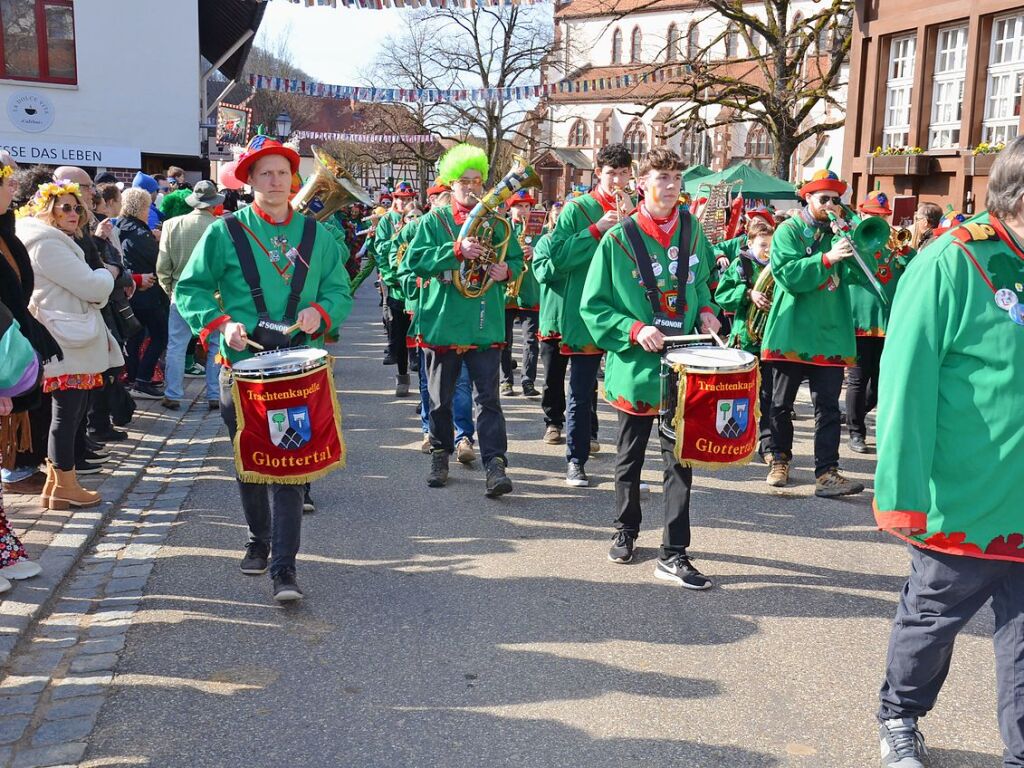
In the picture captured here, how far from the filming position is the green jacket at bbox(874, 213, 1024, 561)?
10.0 feet

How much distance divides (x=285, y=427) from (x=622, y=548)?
200 centimetres

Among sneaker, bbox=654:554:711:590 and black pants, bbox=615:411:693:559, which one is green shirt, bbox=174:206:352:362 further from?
sneaker, bbox=654:554:711:590

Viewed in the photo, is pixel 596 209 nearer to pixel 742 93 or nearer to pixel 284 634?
pixel 284 634

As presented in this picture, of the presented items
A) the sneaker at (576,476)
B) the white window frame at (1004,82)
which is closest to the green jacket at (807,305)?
the sneaker at (576,476)

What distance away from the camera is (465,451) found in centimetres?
775

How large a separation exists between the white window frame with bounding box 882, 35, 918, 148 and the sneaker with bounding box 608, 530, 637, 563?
1544 centimetres

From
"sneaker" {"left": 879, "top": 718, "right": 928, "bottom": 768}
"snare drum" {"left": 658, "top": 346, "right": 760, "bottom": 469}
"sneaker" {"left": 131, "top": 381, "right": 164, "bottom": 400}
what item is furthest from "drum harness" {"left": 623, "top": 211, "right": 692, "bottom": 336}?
"sneaker" {"left": 131, "top": 381, "right": 164, "bottom": 400}

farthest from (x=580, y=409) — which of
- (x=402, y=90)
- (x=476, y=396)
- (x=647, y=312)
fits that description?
(x=402, y=90)

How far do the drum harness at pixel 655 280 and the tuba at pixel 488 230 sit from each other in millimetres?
1584

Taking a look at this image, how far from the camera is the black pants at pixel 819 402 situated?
277 inches

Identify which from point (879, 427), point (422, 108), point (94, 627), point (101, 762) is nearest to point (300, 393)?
point (94, 627)

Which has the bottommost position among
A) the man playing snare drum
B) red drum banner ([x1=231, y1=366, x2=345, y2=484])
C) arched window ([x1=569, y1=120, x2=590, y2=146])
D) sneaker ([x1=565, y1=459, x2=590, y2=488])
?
sneaker ([x1=565, y1=459, x2=590, y2=488])

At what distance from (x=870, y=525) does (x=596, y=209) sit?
2.81 meters

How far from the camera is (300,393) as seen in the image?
448 centimetres
